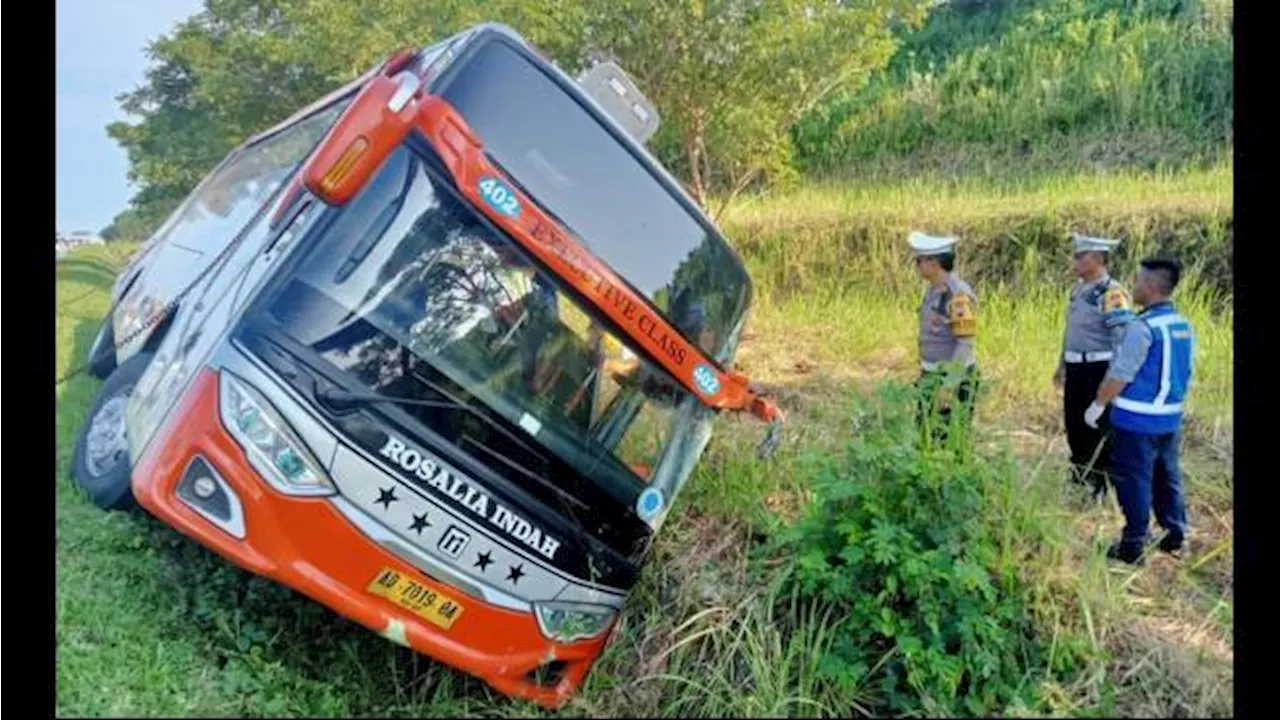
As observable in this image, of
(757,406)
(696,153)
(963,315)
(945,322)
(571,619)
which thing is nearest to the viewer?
(571,619)

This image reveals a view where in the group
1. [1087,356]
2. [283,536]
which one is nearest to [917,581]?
[1087,356]

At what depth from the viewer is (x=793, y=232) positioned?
983 cm

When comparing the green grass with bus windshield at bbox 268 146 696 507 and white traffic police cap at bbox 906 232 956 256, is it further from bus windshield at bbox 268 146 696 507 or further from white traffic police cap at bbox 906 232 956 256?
white traffic police cap at bbox 906 232 956 256

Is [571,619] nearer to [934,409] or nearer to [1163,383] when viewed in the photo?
[934,409]

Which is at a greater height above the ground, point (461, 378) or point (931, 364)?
point (931, 364)

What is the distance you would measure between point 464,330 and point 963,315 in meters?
2.49

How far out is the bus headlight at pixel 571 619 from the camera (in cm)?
358

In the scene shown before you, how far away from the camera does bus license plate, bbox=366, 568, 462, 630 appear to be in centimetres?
329

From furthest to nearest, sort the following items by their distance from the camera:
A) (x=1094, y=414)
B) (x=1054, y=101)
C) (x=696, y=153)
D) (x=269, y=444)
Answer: (x=1054, y=101) → (x=696, y=153) → (x=1094, y=414) → (x=269, y=444)

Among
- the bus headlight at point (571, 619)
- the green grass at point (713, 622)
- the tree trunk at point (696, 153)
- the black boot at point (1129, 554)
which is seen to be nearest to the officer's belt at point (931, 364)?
the green grass at point (713, 622)

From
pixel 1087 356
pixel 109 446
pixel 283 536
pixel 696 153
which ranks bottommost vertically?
pixel 283 536

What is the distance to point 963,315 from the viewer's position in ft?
15.3

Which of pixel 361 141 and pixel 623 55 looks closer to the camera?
pixel 361 141
